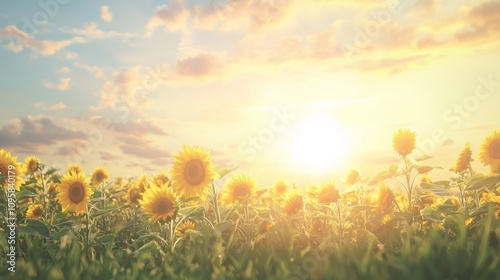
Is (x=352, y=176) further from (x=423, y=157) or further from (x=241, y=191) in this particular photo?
(x=241, y=191)

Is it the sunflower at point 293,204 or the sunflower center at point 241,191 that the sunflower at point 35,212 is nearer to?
the sunflower center at point 241,191

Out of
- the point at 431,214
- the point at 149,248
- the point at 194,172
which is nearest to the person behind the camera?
the point at 149,248

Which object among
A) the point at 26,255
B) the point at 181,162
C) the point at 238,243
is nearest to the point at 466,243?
the point at 238,243

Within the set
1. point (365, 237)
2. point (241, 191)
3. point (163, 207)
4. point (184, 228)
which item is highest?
point (241, 191)

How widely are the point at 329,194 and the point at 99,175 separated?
5773mm

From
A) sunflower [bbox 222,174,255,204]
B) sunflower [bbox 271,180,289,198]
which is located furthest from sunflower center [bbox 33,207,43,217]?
sunflower [bbox 271,180,289,198]

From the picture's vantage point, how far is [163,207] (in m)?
5.08

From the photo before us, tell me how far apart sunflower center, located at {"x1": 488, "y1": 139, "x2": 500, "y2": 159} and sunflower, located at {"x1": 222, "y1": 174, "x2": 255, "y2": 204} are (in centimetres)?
304

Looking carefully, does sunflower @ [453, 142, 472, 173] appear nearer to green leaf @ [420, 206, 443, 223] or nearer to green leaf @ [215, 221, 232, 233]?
green leaf @ [420, 206, 443, 223]

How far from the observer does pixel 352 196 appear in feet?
25.1

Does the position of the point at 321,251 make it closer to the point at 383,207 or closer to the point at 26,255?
the point at 383,207

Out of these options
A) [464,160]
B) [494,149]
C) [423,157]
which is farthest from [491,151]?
[423,157]

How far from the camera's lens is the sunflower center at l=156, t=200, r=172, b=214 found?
5.07 m

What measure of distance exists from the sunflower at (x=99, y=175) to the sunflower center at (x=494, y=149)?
7042 millimetres
